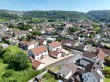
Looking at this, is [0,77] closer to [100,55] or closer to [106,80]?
[106,80]

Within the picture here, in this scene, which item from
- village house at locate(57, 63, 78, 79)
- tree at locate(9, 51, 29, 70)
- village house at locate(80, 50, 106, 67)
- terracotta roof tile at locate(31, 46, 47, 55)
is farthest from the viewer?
terracotta roof tile at locate(31, 46, 47, 55)

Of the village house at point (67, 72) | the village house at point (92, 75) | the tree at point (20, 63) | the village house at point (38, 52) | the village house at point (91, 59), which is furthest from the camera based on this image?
the village house at point (38, 52)

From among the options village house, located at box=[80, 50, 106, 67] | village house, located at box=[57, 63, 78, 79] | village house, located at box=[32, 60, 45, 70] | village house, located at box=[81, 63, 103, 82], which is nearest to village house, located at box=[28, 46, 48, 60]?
village house, located at box=[32, 60, 45, 70]

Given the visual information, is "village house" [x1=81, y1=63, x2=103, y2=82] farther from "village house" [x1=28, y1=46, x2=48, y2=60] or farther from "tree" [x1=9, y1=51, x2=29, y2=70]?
"village house" [x1=28, y1=46, x2=48, y2=60]

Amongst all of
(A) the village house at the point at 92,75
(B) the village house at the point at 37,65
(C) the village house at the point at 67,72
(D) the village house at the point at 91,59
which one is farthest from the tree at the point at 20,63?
(D) the village house at the point at 91,59

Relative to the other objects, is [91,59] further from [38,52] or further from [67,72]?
[38,52]

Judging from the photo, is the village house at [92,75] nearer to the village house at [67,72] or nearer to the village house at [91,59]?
the village house at [67,72]

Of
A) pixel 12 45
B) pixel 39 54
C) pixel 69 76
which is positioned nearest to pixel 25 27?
pixel 12 45

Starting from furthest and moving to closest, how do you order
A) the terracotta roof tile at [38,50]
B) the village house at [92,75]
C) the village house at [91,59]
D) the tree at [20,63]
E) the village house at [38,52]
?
1. the terracotta roof tile at [38,50]
2. the village house at [38,52]
3. the village house at [91,59]
4. the tree at [20,63]
5. the village house at [92,75]

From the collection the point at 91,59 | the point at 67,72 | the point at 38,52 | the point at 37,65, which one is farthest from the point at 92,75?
the point at 38,52
